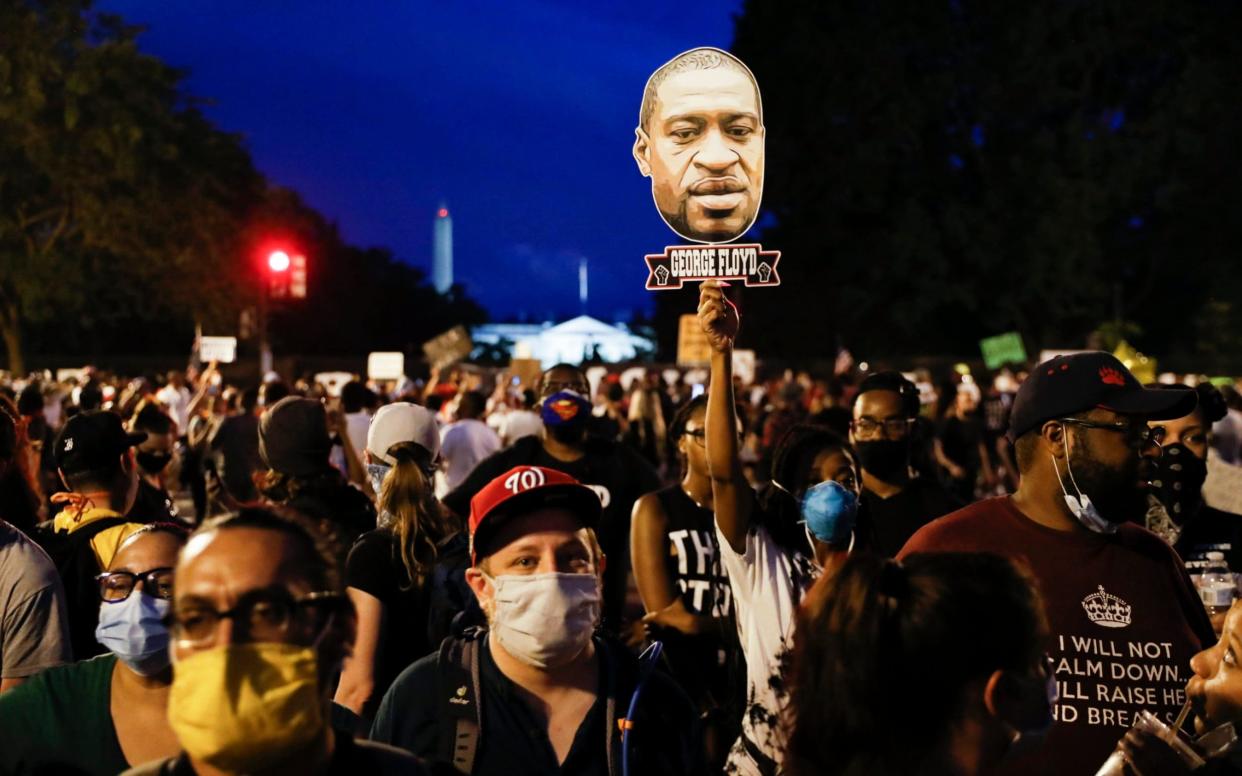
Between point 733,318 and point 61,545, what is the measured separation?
241 centimetres

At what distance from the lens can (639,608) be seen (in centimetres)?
1300

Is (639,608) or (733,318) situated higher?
(733,318)

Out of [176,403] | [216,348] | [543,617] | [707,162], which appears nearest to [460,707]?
[543,617]

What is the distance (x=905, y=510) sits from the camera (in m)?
6.32

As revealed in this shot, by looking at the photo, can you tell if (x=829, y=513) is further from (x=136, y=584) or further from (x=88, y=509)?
(x=88, y=509)

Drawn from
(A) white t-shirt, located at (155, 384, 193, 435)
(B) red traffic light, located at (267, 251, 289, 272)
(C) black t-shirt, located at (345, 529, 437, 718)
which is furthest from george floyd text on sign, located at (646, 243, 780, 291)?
(B) red traffic light, located at (267, 251, 289, 272)

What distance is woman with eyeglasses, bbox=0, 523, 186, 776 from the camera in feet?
10.8

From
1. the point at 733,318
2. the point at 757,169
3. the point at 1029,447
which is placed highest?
the point at 757,169

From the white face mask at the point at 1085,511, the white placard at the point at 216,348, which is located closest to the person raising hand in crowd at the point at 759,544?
the white face mask at the point at 1085,511

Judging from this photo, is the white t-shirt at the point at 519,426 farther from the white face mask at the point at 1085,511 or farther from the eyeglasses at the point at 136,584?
the eyeglasses at the point at 136,584

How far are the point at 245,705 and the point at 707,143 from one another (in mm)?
3062

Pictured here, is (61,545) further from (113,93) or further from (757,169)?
(113,93)

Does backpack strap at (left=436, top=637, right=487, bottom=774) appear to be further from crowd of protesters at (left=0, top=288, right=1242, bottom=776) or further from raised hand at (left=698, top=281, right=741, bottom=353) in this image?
raised hand at (left=698, top=281, right=741, bottom=353)

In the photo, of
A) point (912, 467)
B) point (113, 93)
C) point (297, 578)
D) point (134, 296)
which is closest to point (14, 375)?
point (134, 296)
